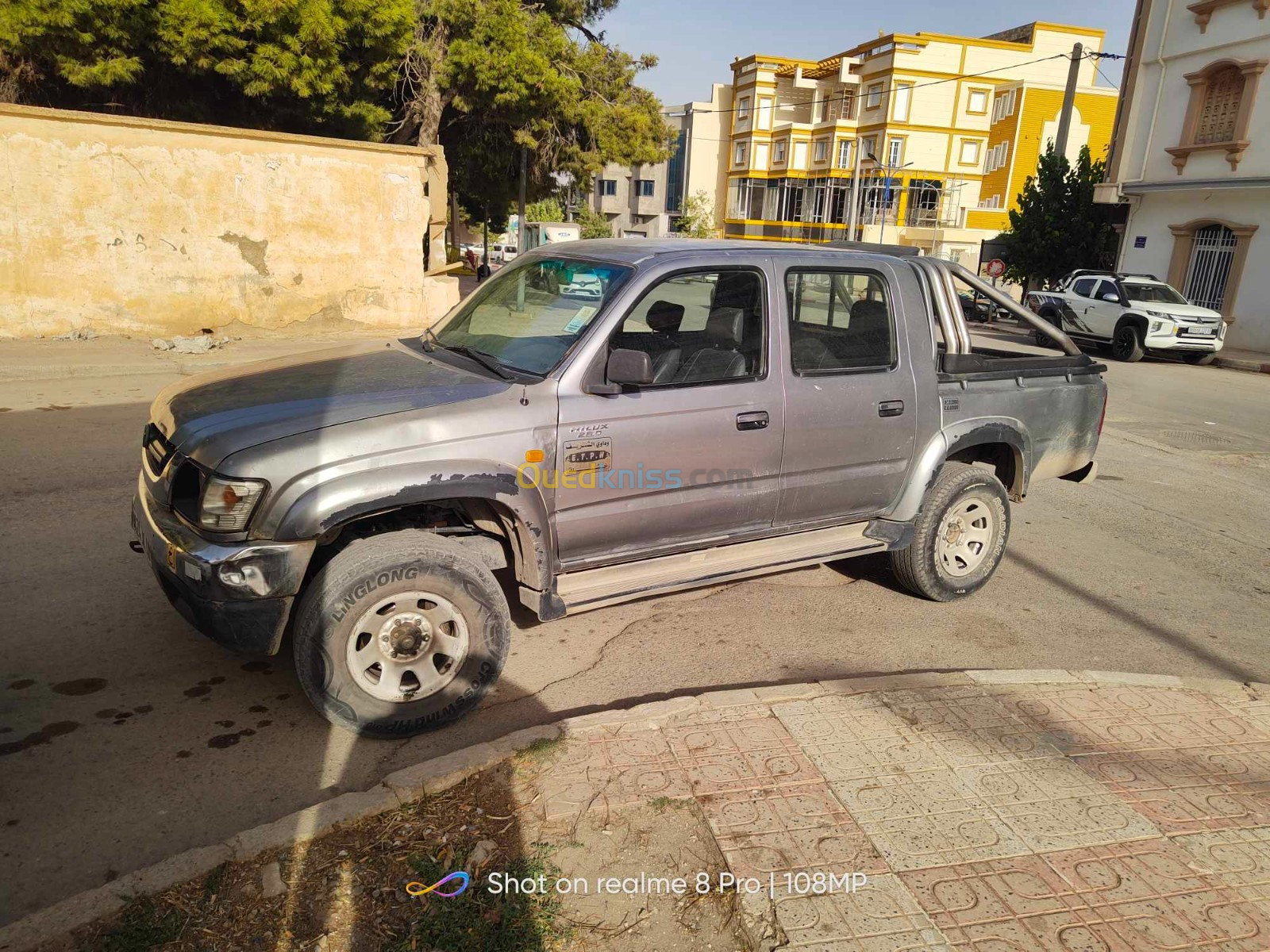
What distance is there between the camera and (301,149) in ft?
42.3

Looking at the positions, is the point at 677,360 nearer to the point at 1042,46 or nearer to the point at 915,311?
the point at 915,311

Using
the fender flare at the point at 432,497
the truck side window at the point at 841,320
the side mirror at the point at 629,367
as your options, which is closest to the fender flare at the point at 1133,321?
the truck side window at the point at 841,320

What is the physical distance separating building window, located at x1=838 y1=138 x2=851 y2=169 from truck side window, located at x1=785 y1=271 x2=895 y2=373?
55629 mm

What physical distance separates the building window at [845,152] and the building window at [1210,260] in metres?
34.8

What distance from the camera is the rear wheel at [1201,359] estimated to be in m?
19.0

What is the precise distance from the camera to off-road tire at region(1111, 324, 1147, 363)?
1817 centimetres

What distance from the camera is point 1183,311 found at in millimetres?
18125

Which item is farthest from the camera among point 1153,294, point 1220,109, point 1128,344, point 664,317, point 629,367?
point 1220,109

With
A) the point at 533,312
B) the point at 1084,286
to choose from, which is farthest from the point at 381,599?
the point at 1084,286

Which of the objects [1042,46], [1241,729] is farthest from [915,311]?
[1042,46]

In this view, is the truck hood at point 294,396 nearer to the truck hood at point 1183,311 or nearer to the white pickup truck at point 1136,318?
the white pickup truck at point 1136,318

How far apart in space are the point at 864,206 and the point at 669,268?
180ft

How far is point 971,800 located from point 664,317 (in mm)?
2485

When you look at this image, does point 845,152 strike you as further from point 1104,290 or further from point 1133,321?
point 1133,321
